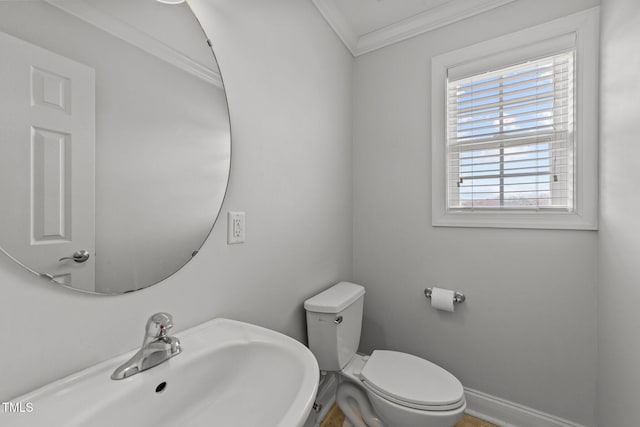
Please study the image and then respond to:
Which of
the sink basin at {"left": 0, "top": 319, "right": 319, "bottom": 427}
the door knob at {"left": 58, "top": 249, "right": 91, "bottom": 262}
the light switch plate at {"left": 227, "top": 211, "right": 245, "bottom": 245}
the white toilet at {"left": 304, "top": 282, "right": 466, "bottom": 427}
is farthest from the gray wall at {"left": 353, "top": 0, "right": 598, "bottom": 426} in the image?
the door knob at {"left": 58, "top": 249, "right": 91, "bottom": 262}

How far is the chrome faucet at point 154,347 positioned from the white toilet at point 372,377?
73cm

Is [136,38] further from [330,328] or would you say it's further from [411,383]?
[411,383]

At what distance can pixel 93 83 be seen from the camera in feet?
2.12

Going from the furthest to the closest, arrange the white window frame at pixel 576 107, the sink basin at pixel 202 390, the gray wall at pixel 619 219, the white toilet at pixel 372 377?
the white window frame at pixel 576 107, the white toilet at pixel 372 377, the gray wall at pixel 619 219, the sink basin at pixel 202 390

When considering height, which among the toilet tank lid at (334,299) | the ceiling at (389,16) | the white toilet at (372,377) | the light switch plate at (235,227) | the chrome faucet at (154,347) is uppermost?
the ceiling at (389,16)

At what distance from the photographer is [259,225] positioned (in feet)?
3.73

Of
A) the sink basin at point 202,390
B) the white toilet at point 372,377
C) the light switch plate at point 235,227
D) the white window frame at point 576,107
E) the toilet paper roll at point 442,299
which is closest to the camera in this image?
the sink basin at point 202,390

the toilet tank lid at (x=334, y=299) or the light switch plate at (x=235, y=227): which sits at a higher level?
the light switch plate at (x=235, y=227)

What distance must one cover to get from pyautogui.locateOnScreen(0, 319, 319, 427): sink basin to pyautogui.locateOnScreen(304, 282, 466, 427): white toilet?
562 millimetres

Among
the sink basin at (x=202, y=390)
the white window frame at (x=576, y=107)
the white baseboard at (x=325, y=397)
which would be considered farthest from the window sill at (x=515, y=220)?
the sink basin at (x=202, y=390)

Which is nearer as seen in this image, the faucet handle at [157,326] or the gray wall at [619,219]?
the faucet handle at [157,326]

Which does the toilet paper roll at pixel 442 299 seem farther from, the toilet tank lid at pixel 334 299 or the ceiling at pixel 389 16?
the ceiling at pixel 389 16

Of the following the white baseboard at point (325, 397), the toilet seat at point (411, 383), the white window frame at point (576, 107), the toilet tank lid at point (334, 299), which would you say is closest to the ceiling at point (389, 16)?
the white window frame at point (576, 107)

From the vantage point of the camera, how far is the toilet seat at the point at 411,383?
1130 mm
